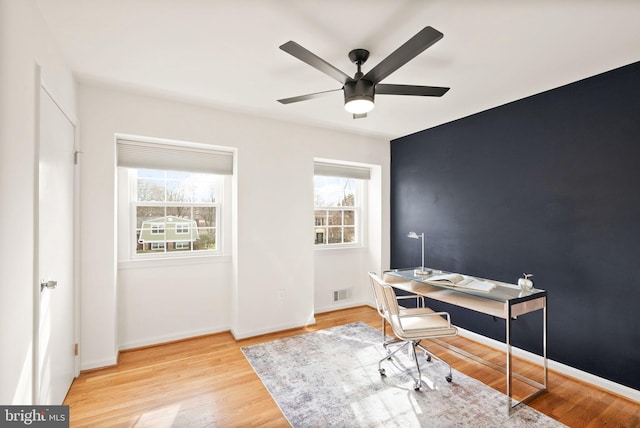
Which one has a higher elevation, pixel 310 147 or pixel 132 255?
pixel 310 147

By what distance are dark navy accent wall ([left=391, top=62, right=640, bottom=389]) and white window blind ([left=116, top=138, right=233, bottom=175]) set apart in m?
2.68

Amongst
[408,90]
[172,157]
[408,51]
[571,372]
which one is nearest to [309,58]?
[408,51]

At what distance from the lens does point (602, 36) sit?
6.35ft

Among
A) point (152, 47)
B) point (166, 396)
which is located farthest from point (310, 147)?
point (166, 396)

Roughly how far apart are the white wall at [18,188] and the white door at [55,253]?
13cm

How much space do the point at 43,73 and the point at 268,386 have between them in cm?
262

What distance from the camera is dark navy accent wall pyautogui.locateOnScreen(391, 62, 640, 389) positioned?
233 centimetres

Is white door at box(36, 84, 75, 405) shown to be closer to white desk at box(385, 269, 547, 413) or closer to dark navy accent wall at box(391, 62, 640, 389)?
white desk at box(385, 269, 547, 413)

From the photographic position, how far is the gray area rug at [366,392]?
2.08m

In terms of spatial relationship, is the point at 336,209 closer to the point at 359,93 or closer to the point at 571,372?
the point at 359,93

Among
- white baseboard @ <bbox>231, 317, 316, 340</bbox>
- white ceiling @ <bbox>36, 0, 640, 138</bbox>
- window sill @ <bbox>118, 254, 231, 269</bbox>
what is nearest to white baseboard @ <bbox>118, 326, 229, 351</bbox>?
white baseboard @ <bbox>231, 317, 316, 340</bbox>

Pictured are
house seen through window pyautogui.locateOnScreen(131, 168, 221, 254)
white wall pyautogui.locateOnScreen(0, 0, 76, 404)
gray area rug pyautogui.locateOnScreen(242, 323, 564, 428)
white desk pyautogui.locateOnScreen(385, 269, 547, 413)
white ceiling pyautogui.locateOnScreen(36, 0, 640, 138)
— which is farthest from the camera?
house seen through window pyautogui.locateOnScreen(131, 168, 221, 254)

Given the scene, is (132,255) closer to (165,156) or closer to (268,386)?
(165,156)

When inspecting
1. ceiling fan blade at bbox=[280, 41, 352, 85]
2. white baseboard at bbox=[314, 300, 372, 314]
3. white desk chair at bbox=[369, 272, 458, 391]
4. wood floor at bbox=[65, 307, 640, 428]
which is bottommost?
wood floor at bbox=[65, 307, 640, 428]
